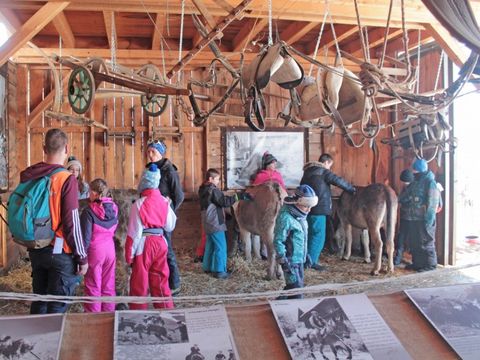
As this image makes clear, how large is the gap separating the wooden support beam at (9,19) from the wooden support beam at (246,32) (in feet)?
11.8

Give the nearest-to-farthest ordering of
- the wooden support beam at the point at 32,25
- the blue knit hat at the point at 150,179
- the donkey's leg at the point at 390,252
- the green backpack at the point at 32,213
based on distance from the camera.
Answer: the green backpack at the point at 32,213 → the blue knit hat at the point at 150,179 → the wooden support beam at the point at 32,25 → the donkey's leg at the point at 390,252

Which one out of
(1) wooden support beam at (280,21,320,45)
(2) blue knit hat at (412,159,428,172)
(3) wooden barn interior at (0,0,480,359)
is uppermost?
(1) wooden support beam at (280,21,320,45)

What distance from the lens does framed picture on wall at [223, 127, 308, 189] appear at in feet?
30.9

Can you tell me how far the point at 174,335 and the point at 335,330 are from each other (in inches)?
29.7

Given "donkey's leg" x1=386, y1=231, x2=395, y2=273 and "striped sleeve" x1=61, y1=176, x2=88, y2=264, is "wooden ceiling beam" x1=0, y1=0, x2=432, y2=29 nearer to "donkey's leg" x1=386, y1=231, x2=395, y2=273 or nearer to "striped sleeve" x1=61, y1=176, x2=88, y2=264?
"striped sleeve" x1=61, y1=176, x2=88, y2=264

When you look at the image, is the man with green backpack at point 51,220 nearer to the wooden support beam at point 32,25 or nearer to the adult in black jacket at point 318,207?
the wooden support beam at point 32,25

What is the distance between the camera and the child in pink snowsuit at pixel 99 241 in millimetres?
4492

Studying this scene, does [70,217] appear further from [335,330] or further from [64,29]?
[64,29]

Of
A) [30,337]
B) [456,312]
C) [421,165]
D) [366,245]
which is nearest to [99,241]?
[30,337]

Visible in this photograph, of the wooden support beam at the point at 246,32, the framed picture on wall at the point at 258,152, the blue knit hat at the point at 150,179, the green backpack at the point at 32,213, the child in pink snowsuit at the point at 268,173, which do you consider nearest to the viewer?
the green backpack at the point at 32,213

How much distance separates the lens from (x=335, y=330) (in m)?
2.06

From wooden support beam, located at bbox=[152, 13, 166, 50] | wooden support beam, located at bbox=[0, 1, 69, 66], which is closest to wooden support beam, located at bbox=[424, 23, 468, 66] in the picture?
wooden support beam, located at bbox=[152, 13, 166, 50]

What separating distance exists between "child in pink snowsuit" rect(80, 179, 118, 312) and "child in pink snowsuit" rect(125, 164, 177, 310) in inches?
11.8

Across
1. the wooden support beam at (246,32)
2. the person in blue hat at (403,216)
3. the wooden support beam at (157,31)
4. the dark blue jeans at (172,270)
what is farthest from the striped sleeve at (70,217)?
the person in blue hat at (403,216)
